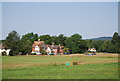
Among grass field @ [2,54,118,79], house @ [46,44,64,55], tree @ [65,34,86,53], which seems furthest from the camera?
tree @ [65,34,86,53]

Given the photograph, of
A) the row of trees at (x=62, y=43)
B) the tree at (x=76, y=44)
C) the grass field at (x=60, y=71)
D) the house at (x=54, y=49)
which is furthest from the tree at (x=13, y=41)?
the grass field at (x=60, y=71)

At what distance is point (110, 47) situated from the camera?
13325cm

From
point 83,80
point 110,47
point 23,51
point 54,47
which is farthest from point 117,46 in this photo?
point 83,80

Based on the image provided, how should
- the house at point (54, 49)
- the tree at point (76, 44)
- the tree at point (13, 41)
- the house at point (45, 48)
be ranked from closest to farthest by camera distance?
the tree at point (13, 41) → the house at point (45, 48) → the house at point (54, 49) → the tree at point (76, 44)

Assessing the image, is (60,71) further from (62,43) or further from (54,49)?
(62,43)

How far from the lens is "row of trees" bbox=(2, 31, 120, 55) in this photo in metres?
100

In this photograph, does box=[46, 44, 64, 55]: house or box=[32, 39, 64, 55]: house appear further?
box=[46, 44, 64, 55]: house

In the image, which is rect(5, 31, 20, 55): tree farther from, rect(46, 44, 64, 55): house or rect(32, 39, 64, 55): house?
rect(46, 44, 64, 55): house

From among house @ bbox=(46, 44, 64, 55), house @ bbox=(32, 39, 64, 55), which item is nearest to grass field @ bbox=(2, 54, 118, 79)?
house @ bbox=(32, 39, 64, 55)

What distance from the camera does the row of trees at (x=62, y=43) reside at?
10044 cm

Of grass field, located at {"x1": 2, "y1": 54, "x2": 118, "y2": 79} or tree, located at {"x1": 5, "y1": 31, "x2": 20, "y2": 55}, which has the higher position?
tree, located at {"x1": 5, "y1": 31, "x2": 20, "y2": 55}

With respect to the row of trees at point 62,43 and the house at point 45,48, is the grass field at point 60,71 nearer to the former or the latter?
the row of trees at point 62,43

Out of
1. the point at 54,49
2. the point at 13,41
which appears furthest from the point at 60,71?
the point at 54,49

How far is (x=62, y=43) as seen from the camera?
564ft
